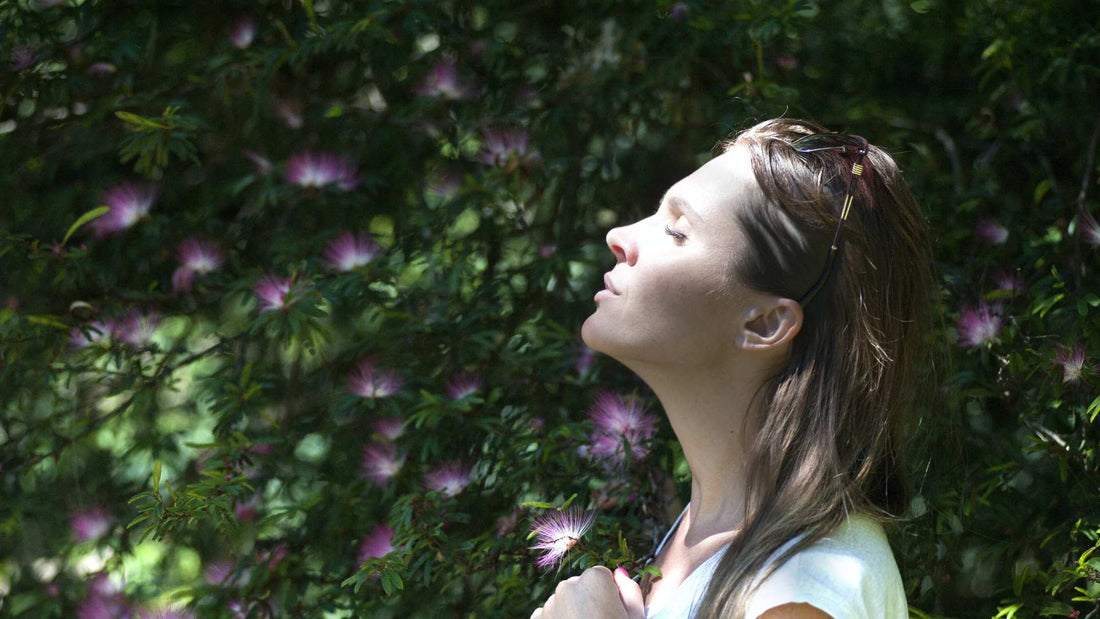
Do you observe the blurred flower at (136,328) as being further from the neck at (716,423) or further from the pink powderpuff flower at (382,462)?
the neck at (716,423)

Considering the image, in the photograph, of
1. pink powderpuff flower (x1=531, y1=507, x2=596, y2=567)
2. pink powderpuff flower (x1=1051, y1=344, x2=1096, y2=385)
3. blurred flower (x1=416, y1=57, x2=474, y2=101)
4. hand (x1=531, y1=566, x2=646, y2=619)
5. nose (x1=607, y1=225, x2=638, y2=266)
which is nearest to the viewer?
hand (x1=531, y1=566, x2=646, y2=619)

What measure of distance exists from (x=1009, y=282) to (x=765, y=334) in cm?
74

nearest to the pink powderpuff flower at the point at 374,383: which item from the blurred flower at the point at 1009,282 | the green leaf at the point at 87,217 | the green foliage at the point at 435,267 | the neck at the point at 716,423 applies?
the green foliage at the point at 435,267

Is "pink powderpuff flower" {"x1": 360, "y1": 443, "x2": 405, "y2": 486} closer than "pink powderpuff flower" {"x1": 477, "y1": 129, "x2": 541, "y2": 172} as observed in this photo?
Yes

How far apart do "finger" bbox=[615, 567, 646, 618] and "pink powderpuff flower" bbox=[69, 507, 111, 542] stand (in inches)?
48.8

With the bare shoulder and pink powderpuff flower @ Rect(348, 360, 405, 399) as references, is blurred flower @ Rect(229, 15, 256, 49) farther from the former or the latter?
the bare shoulder

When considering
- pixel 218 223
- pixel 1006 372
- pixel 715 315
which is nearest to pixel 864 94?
pixel 1006 372

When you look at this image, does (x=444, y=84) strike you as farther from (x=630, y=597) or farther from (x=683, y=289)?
(x=630, y=597)

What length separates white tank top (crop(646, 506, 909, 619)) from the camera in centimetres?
112

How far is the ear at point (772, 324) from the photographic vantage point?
1288 mm

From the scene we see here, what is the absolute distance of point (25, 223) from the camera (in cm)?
220

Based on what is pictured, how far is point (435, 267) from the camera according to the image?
2033 millimetres

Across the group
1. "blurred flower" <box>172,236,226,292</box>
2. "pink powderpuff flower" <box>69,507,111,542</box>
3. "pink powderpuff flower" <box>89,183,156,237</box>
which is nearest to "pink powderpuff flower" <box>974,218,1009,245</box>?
"blurred flower" <box>172,236,226,292</box>

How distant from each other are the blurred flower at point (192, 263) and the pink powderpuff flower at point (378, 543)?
0.64m
